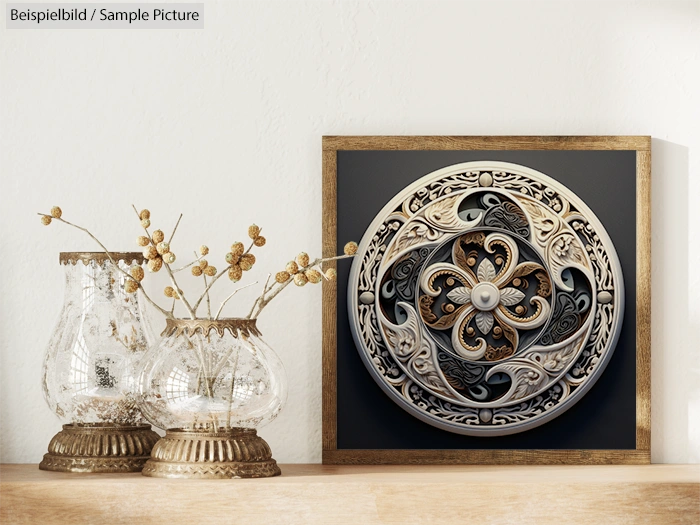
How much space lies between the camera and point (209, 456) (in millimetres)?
1339

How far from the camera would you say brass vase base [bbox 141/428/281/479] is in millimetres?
1330

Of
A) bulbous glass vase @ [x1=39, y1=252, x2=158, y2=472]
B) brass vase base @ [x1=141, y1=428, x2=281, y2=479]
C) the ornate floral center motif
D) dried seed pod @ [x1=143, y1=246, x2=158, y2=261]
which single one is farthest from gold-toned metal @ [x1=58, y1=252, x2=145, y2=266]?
the ornate floral center motif

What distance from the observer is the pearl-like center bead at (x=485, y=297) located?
5.10ft

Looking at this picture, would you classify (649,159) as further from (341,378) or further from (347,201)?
(341,378)

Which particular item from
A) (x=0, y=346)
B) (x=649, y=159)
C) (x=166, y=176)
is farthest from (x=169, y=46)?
(x=649, y=159)

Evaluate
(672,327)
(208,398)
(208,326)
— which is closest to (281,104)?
(208,326)

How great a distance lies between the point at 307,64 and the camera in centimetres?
162

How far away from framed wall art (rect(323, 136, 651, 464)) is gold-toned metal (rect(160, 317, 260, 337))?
22 cm

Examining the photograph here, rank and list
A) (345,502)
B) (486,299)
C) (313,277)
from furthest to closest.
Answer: (486,299) < (313,277) < (345,502)

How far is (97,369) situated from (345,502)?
1.61 ft

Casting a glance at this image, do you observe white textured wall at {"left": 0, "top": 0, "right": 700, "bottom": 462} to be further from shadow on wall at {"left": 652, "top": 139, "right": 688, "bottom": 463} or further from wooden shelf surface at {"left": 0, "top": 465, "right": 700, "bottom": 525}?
wooden shelf surface at {"left": 0, "top": 465, "right": 700, "bottom": 525}

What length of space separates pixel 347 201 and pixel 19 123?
65cm

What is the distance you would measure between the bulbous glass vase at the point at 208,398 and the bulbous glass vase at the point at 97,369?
82 millimetres

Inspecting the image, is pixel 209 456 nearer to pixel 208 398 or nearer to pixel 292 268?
pixel 208 398
